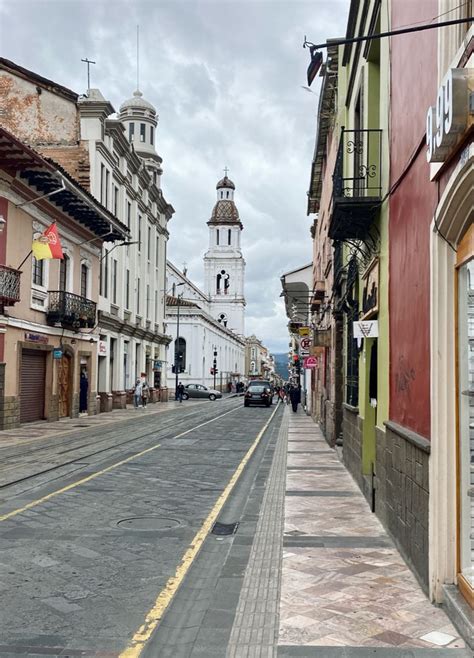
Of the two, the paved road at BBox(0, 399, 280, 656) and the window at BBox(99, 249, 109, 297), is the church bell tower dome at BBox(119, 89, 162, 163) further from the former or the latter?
the paved road at BBox(0, 399, 280, 656)

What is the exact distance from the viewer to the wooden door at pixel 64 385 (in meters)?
27.9

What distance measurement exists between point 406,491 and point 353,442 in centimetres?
521

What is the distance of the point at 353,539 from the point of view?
752 cm

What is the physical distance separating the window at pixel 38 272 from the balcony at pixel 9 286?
3.01 meters

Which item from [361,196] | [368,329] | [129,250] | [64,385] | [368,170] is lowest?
[64,385]

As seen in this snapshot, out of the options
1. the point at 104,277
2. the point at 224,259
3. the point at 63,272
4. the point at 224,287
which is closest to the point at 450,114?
Answer: the point at 63,272

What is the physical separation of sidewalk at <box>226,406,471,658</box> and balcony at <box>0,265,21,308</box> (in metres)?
13.8

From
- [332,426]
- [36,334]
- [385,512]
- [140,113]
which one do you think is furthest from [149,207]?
[385,512]

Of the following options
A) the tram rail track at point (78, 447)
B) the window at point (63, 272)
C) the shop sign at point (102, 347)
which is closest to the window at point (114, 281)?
the shop sign at point (102, 347)

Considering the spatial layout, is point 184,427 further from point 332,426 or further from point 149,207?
point 149,207

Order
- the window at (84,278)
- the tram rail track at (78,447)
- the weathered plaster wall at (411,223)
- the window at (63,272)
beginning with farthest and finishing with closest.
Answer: the window at (84,278), the window at (63,272), the tram rail track at (78,447), the weathered plaster wall at (411,223)

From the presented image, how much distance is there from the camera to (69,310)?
26.6 metres

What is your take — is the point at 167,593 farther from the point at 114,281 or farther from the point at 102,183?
the point at 114,281

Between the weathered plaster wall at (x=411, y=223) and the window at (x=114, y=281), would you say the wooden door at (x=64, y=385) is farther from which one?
the weathered plaster wall at (x=411, y=223)
